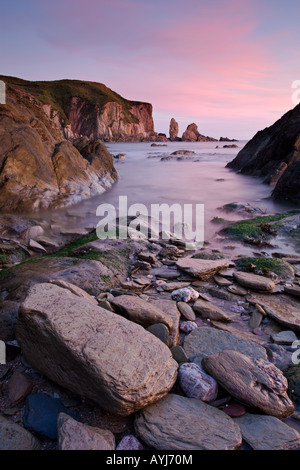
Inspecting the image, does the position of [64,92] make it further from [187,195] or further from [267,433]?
[267,433]

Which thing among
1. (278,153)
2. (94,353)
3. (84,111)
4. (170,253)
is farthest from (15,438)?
(84,111)

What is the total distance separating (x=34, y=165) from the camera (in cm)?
980

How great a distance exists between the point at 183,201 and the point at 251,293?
9.14 m

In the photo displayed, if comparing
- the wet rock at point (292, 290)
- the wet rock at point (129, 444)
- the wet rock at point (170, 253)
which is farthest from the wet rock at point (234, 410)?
the wet rock at point (170, 253)

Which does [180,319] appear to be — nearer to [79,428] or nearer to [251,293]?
[251,293]

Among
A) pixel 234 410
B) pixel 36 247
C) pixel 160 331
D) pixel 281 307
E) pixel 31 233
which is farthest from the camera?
pixel 31 233

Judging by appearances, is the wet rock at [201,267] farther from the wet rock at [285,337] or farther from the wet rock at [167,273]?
the wet rock at [285,337]

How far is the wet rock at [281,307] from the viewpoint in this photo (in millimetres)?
3522

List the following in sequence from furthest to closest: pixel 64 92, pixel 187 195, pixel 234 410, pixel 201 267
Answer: pixel 64 92 → pixel 187 195 → pixel 201 267 → pixel 234 410

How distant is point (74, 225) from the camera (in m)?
8.55

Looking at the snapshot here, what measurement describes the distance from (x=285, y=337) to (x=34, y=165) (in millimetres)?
9210

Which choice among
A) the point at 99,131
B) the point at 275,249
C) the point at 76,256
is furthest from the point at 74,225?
the point at 99,131

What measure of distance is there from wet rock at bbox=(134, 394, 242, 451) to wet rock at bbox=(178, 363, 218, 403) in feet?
0.25

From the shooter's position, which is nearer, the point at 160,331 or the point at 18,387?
the point at 18,387
